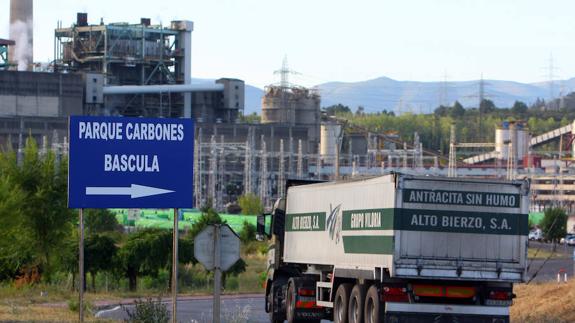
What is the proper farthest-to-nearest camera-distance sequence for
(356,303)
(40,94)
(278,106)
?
(278,106), (40,94), (356,303)

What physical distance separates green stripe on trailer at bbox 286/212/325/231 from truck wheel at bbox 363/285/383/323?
3.41 metres

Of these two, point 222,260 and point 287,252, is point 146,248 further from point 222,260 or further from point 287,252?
point 222,260

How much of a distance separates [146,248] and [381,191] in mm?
27241

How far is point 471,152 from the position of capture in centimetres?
18725

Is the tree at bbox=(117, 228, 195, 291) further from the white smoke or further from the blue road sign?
the white smoke

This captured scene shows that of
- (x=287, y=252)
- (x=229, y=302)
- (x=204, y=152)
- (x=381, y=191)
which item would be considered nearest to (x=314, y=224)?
(x=287, y=252)

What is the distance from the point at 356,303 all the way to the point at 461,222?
2.88 m

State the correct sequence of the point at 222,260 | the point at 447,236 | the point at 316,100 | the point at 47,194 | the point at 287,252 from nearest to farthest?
the point at 222,260
the point at 447,236
the point at 287,252
the point at 47,194
the point at 316,100

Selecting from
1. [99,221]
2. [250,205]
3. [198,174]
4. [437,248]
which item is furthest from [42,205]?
[198,174]

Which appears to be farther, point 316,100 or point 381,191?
point 316,100

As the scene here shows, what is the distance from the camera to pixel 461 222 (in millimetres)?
20062

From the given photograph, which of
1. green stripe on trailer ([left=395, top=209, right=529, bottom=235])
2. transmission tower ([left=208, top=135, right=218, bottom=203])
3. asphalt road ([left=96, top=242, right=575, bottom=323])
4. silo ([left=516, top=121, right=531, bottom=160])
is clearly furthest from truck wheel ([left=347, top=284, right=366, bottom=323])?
silo ([left=516, top=121, right=531, bottom=160])

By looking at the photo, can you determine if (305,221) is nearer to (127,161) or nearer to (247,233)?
(127,161)

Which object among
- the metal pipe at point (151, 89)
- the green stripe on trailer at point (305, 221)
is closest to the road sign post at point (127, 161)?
the green stripe on trailer at point (305, 221)
